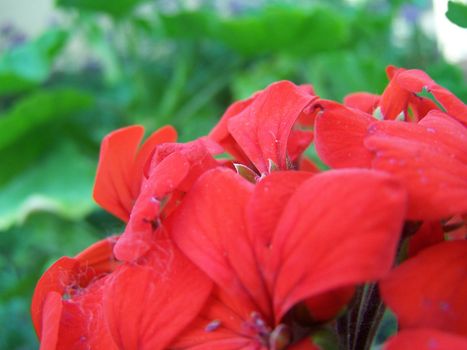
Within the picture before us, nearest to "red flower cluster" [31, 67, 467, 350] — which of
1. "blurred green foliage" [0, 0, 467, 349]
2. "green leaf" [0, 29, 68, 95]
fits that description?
"blurred green foliage" [0, 0, 467, 349]

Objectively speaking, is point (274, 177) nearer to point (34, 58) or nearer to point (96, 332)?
point (96, 332)

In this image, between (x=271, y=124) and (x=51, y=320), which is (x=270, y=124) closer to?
(x=271, y=124)

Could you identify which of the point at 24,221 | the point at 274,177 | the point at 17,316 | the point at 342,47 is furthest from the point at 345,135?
the point at 342,47

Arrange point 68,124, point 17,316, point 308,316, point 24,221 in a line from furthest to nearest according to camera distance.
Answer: point 68,124
point 24,221
point 17,316
point 308,316

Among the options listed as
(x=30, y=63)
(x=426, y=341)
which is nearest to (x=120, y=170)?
(x=426, y=341)

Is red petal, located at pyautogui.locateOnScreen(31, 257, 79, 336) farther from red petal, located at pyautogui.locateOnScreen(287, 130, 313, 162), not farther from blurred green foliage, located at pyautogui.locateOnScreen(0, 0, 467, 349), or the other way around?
blurred green foliage, located at pyautogui.locateOnScreen(0, 0, 467, 349)
